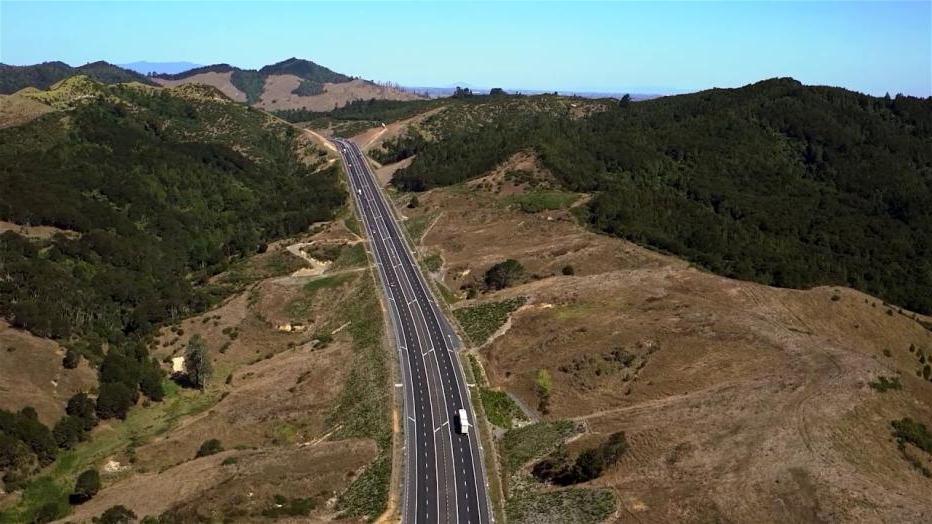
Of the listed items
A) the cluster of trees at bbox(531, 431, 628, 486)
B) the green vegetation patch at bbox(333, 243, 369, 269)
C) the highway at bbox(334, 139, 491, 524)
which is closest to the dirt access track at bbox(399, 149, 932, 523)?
the cluster of trees at bbox(531, 431, 628, 486)

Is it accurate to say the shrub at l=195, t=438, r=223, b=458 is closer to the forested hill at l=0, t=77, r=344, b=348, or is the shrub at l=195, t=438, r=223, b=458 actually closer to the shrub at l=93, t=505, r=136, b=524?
the shrub at l=93, t=505, r=136, b=524

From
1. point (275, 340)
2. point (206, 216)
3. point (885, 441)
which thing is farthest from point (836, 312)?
point (206, 216)

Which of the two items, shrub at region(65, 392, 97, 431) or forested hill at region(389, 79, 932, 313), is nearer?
shrub at region(65, 392, 97, 431)

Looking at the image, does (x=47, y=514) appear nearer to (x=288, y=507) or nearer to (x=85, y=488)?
(x=85, y=488)

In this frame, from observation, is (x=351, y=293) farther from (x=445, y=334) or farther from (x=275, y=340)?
(x=445, y=334)

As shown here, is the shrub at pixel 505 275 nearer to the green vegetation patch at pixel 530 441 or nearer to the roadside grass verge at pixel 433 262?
the roadside grass verge at pixel 433 262

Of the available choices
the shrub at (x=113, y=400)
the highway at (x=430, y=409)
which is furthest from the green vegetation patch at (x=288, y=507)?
the shrub at (x=113, y=400)
